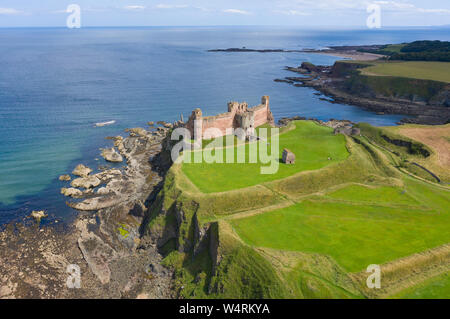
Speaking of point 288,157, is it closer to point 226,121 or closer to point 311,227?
point 311,227

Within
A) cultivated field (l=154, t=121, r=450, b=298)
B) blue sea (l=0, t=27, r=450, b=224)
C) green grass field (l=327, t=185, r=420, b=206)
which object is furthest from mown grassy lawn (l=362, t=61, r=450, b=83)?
green grass field (l=327, t=185, r=420, b=206)

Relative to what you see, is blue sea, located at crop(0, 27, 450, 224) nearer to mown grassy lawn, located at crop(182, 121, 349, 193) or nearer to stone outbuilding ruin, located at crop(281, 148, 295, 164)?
mown grassy lawn, located at crop(182, 121, 349, 193)

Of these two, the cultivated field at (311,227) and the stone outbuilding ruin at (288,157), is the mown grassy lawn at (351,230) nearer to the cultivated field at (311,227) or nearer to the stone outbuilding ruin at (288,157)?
the cultivated field at (311,227)

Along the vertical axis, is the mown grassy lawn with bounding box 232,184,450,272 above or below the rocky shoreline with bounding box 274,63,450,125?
below

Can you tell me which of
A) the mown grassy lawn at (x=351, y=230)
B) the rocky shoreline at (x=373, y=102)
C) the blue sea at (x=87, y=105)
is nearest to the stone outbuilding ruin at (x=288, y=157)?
the mown grassy lawn at (x=351, y=230)

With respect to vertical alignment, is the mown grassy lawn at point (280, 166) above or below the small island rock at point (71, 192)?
above

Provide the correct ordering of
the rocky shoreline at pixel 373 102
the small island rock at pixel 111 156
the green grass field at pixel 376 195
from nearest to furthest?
the green grass field at pixel 376 195 → the small island rock at pixel 111 156 → the rocky shoreline at pixel 373 102
